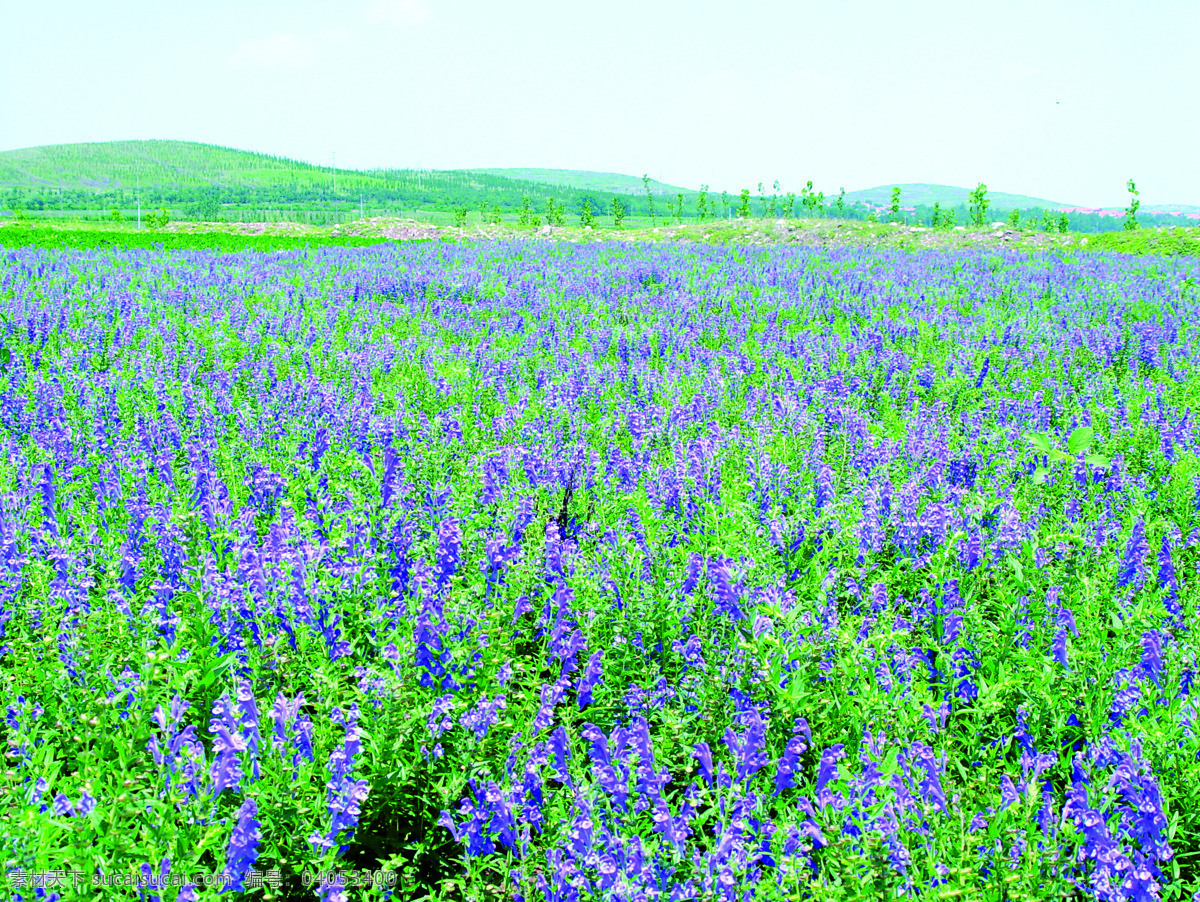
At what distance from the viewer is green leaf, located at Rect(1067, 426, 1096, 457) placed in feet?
17.4

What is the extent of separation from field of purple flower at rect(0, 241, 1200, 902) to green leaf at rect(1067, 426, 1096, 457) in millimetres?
42

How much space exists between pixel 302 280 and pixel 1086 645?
12.1m

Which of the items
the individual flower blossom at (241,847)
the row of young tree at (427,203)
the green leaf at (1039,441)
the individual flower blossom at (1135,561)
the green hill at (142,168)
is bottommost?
the individual flower blossom at (241,847)

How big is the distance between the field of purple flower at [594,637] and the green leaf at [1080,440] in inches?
1.6

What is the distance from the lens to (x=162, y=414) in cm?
562

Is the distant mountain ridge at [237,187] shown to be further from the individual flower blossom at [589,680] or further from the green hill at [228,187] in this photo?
the individual flower blossom at [589,680]

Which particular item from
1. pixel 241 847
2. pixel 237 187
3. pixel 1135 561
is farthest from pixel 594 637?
pixel 237 187

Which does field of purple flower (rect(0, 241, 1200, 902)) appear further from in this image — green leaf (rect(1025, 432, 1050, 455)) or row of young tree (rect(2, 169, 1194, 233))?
row of young tree (rect(2, 169, 1194, 233))

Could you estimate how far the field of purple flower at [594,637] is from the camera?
6.98ft

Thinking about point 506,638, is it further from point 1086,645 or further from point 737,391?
point 737,391

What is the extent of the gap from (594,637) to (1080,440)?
4193mm

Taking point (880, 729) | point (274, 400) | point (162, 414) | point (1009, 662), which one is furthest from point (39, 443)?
point (1009, 662)

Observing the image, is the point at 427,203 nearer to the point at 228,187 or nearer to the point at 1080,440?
the point at 228,187

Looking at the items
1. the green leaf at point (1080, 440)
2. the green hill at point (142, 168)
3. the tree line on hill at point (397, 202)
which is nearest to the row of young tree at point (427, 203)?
the tree line on hill at point (397, 202)
